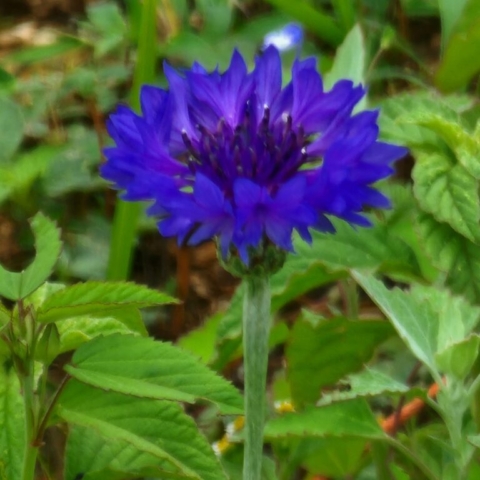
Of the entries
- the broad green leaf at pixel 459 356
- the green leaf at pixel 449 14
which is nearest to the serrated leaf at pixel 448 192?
the broad green leaf at pixel 459 356

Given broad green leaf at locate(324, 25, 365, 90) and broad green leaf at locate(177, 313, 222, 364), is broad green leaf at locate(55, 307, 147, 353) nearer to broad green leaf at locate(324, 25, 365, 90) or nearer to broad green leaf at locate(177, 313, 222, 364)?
broad green leaf at locate(177, 313, 222, 364)

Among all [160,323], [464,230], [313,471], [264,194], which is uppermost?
[264,194]

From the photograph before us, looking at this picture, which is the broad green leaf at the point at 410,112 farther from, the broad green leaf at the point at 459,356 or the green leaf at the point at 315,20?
the green leaf at the point at 315,20

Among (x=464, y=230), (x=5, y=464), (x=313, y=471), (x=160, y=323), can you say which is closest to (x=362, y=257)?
(x=464, y=230)

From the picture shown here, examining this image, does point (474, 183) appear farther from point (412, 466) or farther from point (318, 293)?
point (318, 293)

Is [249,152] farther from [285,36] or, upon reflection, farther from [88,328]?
[285,36]
